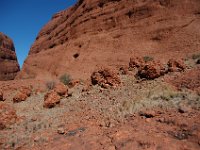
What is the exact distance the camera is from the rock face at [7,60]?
53.5m

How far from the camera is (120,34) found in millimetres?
19875

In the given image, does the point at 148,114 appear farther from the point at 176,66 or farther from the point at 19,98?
the point at 19,98

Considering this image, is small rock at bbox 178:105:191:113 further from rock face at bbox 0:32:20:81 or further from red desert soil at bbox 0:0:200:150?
rock face at bbox 0:32:20:81

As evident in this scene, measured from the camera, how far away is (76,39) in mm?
24594

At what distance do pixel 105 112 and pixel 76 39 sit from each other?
1833 cm

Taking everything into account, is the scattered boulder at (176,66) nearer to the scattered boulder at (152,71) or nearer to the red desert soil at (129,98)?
the red desert soil at (129,98)

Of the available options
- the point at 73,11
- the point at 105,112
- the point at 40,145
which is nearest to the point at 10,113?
the point at 40,145

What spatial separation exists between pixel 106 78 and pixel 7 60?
2012 inches

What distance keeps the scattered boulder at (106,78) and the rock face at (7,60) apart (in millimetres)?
45446

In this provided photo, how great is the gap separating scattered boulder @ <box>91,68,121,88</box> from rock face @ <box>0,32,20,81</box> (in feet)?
149

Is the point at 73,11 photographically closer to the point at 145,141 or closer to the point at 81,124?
the point at 81,124

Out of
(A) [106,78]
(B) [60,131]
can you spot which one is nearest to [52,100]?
(A) [106,78]

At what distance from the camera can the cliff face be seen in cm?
1630

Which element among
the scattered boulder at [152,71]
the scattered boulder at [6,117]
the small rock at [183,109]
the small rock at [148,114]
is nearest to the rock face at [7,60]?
the scattered boulder at [6,117]
